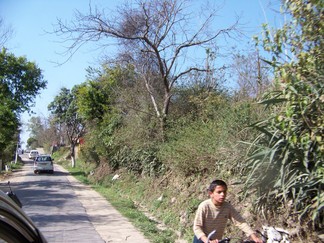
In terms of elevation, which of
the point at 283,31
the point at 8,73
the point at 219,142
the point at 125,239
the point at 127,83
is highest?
the point at 8,73

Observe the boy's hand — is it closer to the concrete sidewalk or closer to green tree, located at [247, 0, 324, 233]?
green tree, located at [247, 0, 324, 233]

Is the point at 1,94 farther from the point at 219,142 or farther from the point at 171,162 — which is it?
the point at 219,142

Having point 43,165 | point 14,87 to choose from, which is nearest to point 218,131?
point 14,87

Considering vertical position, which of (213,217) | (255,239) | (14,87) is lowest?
(255,239)

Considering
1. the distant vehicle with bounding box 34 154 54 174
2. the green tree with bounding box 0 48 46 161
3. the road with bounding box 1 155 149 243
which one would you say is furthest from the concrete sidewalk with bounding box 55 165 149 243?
the distant vehicle with bounding box 34 154 54 174

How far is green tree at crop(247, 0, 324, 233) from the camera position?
5785 mm

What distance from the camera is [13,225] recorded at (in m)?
2.45

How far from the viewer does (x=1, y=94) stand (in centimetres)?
2612

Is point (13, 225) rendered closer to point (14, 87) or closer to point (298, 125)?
point (298, 125)

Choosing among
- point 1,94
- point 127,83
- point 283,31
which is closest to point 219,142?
point 283,31

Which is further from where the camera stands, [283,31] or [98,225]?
[98,225]

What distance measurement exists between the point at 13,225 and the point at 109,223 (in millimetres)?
9149

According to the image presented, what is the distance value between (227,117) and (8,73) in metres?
21.2

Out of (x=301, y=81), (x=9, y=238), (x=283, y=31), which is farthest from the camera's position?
(x=283, y=31)
